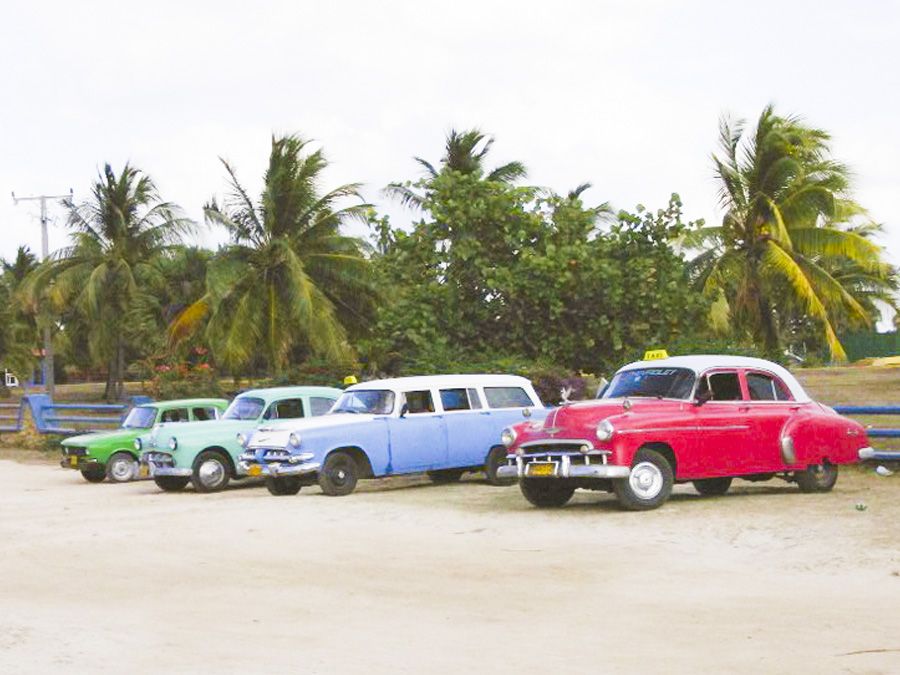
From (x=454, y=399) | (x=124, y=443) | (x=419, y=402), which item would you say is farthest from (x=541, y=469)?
(x=124, y=443)

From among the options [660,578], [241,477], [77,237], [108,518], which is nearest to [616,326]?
[241,477]

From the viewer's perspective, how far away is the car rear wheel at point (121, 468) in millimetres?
24016

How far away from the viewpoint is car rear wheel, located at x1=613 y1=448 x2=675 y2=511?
15172mm

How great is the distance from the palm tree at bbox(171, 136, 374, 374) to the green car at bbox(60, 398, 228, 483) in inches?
431

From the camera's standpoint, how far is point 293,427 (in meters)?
18.8

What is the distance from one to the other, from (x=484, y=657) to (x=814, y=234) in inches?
1110

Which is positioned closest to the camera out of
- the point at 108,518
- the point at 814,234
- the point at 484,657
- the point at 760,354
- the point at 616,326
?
the point at 484,657

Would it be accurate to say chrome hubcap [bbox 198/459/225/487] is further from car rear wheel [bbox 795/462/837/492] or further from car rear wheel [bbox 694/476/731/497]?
car rear wheel [bbox 795/462/837/492]

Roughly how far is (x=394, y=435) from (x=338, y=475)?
3.29 ft

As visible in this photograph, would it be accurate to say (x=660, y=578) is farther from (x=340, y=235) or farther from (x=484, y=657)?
(x=340, y=235)

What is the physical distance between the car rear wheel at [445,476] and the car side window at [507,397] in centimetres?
124

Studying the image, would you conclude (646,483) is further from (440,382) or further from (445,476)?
(445,476)

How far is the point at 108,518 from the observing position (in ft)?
55.1

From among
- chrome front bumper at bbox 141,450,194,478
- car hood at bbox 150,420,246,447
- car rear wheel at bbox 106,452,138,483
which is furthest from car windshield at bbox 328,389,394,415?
car rear wheel at bbox 106,452,138,483
